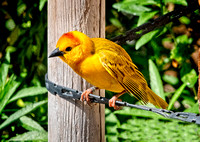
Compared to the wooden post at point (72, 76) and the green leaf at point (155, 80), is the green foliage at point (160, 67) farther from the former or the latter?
the wooden post at point (72, 76)

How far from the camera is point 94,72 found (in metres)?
1.88

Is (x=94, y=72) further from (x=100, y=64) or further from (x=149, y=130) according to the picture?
(x=149, y=130)

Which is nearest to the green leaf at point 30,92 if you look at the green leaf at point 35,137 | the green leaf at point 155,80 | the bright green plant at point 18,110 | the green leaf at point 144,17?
the bright green plant at point 18,110

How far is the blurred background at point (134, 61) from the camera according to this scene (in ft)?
10.8

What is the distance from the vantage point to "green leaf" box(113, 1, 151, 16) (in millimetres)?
3419

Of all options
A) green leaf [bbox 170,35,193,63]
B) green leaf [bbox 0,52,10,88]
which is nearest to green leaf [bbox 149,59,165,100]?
green leaf [bbox 170,35,193,63]

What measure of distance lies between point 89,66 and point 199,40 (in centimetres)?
237

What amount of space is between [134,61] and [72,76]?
2.06 meters

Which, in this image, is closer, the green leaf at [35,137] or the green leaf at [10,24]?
the green leaf at [35,137]

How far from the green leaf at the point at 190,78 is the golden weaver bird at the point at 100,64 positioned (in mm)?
1496

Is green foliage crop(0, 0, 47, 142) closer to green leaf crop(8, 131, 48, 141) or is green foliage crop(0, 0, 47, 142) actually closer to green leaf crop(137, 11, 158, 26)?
green leaf crop(8, 131, 48, 141)

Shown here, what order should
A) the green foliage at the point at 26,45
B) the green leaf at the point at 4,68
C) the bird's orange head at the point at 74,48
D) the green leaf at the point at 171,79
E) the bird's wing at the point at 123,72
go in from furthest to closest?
the green foliage at the point at 26,45
the green leaf at the point at 171,79
the green leaf at the point at 4,68
the bird's wing at the point at 123,72
the bird's orange head at the point at 74,48

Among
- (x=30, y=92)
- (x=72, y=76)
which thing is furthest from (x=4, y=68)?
(x=72, y=76)

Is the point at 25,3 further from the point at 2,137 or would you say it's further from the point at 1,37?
the point at 2,137
